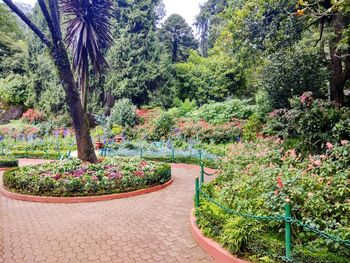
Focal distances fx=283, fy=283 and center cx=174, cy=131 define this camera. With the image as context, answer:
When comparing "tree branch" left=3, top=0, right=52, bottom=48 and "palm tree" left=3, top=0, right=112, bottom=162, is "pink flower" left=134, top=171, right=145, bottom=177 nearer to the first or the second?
"palm tree" left=3, top=0, right=112, bottom=162

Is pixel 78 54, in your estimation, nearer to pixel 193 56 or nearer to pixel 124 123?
pixel 124 123

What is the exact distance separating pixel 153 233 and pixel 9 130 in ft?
77.6

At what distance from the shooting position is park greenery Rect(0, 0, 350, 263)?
14.1 feet

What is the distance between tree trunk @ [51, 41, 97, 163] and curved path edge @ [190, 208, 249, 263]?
5.41m

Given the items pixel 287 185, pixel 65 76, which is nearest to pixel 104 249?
pixel 287 185

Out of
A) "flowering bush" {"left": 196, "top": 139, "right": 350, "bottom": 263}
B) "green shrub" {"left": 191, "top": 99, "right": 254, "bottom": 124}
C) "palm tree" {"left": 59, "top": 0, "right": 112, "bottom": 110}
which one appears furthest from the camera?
"green shrub" {"left": 191, "top": 99, "right": 254, "bottom": 124}

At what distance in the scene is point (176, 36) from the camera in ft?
93.9

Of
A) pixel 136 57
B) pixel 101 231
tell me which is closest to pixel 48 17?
pixel 101 231

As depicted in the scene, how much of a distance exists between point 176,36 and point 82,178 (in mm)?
23571

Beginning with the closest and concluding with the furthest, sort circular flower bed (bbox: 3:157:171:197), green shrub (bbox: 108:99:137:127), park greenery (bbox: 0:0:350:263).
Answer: park greenery (bbox: 0:0:350:263) < circular flower bed (bbox: 3:157:171:197) < green shrub (bbox: 108:99:137:127)

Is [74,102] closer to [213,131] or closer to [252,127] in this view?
[213,131]

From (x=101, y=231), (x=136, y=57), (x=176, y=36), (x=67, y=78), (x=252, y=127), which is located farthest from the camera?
(x=176, y=36)

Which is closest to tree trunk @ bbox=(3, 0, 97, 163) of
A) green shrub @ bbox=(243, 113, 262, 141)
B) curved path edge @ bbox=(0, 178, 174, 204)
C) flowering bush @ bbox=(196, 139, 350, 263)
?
curved path edge @ bbox=(0, 178, 174, 204)

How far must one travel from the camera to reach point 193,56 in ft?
91.3
